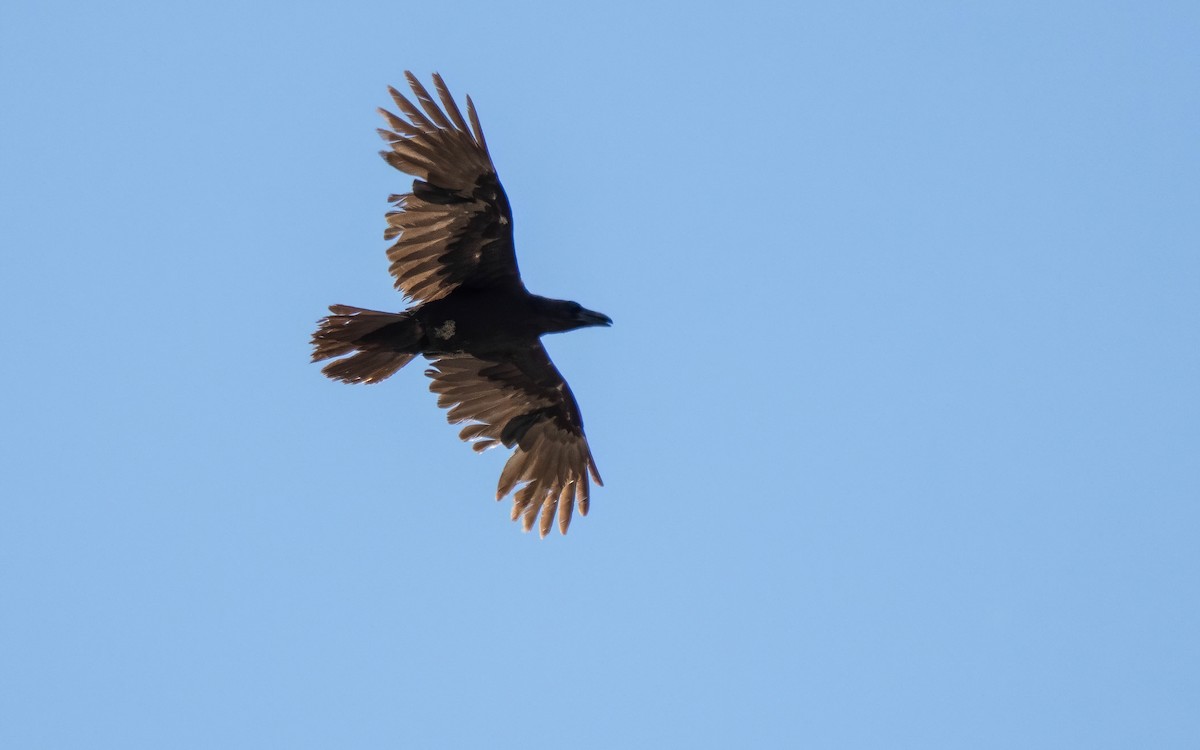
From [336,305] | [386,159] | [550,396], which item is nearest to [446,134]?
[386,159]

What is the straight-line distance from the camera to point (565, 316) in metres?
13.9

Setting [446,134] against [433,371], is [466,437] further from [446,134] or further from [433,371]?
[446,134]

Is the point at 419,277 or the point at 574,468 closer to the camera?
the point at 419,277

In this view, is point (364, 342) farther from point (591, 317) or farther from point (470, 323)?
point (591, 317)

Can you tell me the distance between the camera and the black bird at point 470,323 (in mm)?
12992

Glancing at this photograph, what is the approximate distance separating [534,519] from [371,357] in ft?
7.69

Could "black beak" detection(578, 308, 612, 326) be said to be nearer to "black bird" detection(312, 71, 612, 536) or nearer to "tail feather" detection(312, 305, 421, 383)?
"black bird" detection(312, 71, 612, 536)

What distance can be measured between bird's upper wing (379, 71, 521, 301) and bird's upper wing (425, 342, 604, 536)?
1.18 m

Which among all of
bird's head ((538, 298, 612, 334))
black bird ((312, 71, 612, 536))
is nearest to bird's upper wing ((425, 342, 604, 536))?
black bird ((312, 71, 612, 536))

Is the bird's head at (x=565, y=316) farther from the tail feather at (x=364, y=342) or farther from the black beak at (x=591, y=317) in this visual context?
the tail feather at (x=364, y=342)

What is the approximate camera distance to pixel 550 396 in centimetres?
1491

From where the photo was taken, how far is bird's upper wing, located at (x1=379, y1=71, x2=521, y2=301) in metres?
12.9

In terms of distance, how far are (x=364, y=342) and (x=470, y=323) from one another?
93cm

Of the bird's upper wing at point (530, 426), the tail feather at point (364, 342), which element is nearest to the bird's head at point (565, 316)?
the bird's upper wing at point (530, 426)
